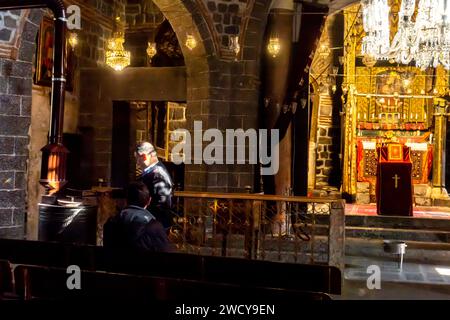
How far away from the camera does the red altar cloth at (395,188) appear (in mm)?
10234

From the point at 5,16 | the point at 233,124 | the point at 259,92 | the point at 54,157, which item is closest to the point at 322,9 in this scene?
the point at 259,92

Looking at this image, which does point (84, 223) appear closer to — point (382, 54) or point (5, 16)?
point (5, 16)

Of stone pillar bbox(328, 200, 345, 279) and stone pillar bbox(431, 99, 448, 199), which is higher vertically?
stone pillar bbox(431, 99, 448, 199)

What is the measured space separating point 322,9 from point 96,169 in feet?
17.5

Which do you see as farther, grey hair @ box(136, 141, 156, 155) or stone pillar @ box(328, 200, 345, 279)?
stone pillar @ box(328, 200, 345, 279)

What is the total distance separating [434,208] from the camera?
A: 12.2 m

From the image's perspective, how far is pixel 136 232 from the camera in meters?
3.86

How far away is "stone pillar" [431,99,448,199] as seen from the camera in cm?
1281

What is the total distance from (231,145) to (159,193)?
3908mm

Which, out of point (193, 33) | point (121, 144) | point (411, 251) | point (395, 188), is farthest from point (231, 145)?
point (395, 188)

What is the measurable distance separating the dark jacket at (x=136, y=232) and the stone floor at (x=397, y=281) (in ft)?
8.98

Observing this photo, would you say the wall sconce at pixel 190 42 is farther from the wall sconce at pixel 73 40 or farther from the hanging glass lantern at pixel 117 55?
the wall sconce at pixel 73 40

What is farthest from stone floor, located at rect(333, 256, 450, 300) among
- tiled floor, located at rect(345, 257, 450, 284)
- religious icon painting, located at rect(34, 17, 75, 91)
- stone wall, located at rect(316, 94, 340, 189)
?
stone wall, located at rect(316, 94, 340, 189)

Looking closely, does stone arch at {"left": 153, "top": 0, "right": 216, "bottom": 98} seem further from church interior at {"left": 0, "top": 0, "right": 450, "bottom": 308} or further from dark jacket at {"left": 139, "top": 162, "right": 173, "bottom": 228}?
dark jacket at {"left": 139, "top": 162, "right": 173, "bottom": 228}
